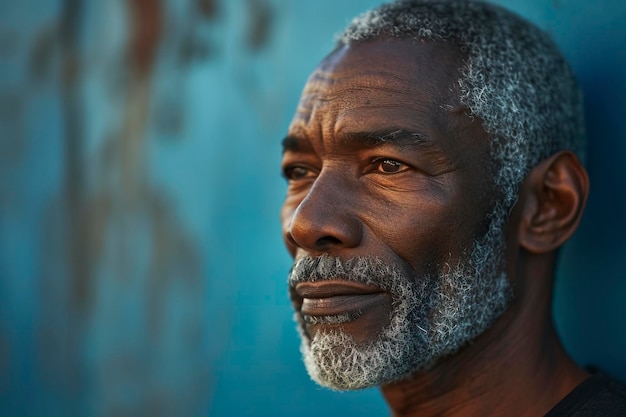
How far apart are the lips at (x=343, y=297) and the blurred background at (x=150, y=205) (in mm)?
1198

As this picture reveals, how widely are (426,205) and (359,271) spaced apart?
26 centimetres

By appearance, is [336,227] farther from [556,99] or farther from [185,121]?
[185,121]

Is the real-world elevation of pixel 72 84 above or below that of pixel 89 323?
above

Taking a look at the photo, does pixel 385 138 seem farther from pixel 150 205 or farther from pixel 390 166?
pixel 150 205

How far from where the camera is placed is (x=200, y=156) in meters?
3.64

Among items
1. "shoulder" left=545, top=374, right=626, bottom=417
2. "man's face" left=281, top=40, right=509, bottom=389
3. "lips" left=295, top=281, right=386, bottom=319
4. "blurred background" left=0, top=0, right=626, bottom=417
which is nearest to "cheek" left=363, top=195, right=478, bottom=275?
"man's face" left=281, top=40, right=509, bottom=389

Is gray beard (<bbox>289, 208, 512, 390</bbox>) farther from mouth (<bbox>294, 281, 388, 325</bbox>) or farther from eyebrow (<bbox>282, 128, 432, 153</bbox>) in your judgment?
eyebrow (<bbox>282, 128, 432, 153</bbox>)

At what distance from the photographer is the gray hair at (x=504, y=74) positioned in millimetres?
2223

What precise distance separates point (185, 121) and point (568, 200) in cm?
196

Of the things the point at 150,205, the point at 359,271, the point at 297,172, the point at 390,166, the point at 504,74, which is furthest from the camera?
the point at 150,205

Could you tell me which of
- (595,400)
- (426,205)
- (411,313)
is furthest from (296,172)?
(595,400)

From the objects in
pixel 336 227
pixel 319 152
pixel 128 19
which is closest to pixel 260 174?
pixel 128 19

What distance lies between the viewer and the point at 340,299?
2094 mm

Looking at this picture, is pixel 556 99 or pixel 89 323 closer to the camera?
pixel 556 99
